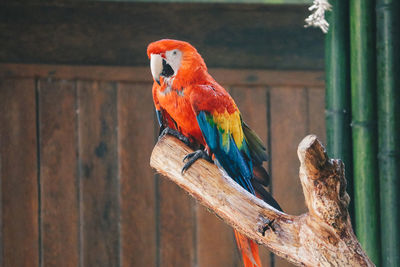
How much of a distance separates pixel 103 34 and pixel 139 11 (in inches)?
6.0

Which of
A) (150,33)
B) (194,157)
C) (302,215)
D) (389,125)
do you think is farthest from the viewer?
(150,33)

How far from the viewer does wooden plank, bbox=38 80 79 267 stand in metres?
1.46

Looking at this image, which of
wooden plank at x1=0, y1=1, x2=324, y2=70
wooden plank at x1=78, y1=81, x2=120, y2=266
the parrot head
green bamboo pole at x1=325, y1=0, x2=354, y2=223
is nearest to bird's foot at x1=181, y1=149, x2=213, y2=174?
the parrot head

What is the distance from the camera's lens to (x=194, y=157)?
3.00 ft

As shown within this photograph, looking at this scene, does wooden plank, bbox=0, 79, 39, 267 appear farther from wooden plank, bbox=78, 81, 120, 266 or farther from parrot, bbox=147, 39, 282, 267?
parrot, bbox=147, 39, 282, 267

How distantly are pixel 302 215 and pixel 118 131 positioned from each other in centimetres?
82

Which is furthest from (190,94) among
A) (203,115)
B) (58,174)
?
(58,174)

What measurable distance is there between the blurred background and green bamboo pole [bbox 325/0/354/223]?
0.91 ft

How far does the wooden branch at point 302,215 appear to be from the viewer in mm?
706

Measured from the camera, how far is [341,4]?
3.79 feet

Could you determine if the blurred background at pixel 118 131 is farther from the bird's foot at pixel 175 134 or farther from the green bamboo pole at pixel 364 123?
the bird's foot at pixel 175 134

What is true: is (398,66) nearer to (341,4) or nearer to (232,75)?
(341,4)

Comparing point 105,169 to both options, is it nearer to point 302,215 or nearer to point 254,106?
point 254,106

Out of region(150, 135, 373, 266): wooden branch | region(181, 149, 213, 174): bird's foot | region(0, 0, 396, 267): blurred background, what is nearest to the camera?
region(150, 135, 373, 266): wooden branch
